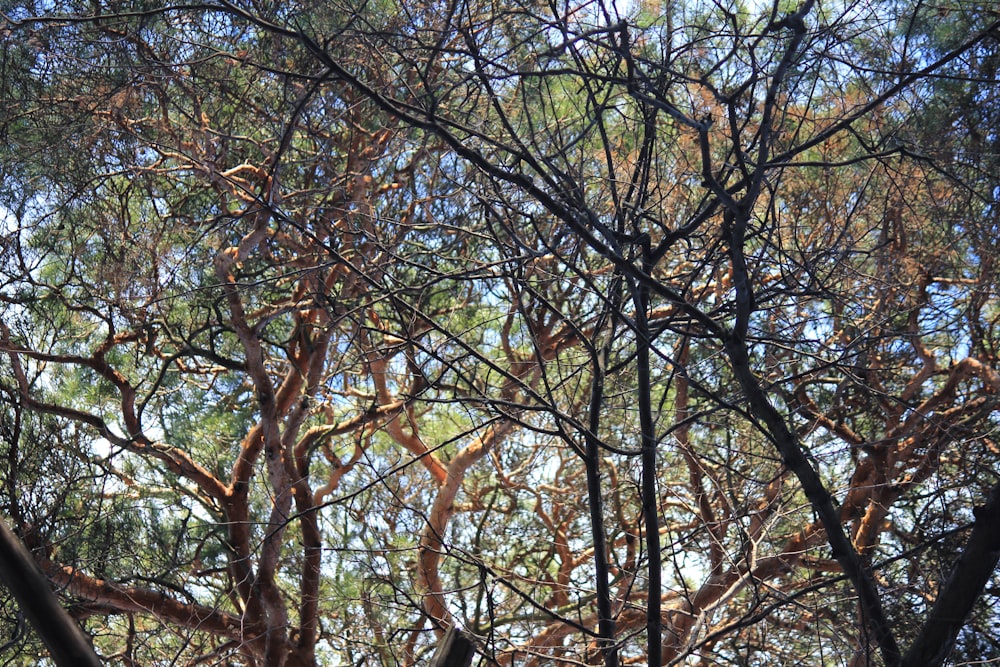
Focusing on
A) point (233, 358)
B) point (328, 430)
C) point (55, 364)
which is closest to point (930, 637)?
point (328, 430)

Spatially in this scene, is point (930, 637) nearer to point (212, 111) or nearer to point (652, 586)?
point (652, 586)

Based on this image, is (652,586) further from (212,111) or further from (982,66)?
(212,111)

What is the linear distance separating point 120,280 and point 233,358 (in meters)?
1.28

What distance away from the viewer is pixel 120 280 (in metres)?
3.88

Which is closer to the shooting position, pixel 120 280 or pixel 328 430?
pixel 120 280

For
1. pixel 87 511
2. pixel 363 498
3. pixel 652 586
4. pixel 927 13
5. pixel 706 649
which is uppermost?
pixel 927 13

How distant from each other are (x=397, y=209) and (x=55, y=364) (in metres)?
2.04


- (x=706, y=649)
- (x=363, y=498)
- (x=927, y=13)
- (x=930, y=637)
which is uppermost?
(x=927, y=13)

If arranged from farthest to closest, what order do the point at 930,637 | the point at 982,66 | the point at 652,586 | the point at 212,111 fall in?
the point at 212,111
the point at 982,66
the point at 652,586
the point at 930,637

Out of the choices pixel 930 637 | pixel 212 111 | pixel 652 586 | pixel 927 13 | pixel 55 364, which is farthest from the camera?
pixel 55 364

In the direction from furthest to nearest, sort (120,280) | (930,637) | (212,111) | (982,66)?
(212,111) → (120,280) → (982,66) → (930,637)

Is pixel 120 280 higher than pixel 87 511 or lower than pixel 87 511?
higher

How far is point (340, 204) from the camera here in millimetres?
3453

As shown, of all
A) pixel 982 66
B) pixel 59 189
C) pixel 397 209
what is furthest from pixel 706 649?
pixel 59 189
